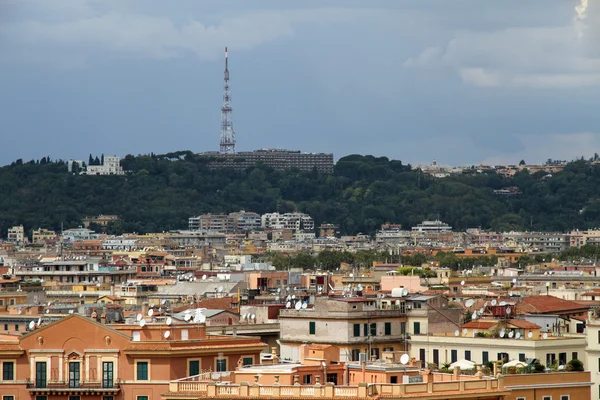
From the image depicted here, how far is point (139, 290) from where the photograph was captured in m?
89.4

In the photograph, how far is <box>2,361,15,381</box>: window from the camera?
118 ft

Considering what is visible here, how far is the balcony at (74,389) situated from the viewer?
35438mm

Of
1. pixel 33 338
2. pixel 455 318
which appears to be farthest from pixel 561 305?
pixel 33 338

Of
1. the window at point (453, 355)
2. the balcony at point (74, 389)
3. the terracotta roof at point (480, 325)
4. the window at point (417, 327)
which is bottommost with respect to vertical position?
the balcony at point (74, 389)

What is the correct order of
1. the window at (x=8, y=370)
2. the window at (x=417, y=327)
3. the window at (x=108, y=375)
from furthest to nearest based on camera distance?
the window at (x=417, y=327), the window at (x=8, y=370), the window at (x=108, y=375)

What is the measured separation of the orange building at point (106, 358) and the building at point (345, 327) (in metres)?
8.47

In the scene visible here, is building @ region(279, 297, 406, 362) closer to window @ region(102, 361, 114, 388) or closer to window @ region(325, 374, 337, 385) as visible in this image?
window @ region(102, 361, 114, 388)

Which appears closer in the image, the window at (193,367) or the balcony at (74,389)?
the window at (193,367)

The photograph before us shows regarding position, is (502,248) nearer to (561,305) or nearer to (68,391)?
(561,305)

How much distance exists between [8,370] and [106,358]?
5.91 ft

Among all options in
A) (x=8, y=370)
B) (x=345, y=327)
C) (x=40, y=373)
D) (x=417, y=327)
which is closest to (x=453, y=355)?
(x=345, y=327)

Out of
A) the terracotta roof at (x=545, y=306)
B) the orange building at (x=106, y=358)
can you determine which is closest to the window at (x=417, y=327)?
the terracotta roof at (x=545, y=306)

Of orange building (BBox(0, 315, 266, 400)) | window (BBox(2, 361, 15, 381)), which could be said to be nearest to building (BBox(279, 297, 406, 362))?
orange building (BBox(0, 315, 266, 400))

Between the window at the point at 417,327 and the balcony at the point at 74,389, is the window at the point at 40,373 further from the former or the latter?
the window at the point at 417,327
